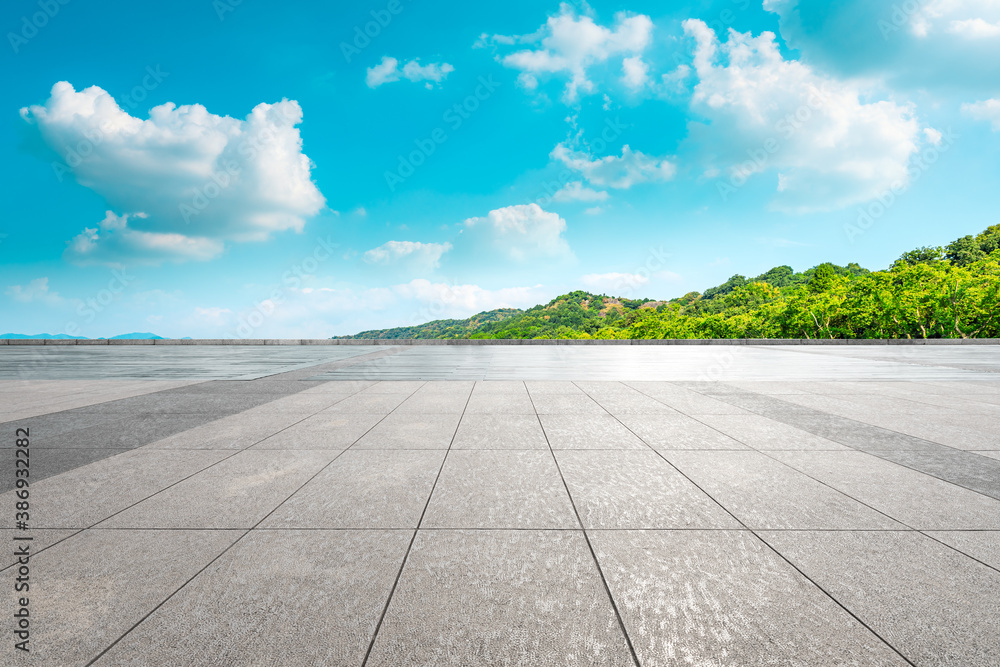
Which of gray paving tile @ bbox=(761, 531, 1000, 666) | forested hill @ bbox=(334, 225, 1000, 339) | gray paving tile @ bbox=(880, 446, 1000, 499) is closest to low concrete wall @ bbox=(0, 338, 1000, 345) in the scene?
forested hill @ bbox=(334, 225, 1000, 339)

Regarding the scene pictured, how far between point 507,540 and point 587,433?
3.08 m

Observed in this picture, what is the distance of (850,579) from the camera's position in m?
2.63

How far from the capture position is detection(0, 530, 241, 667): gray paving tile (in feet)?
7.02

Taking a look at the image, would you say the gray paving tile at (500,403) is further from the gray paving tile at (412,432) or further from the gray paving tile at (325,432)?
the gray paving tile at (325,432)

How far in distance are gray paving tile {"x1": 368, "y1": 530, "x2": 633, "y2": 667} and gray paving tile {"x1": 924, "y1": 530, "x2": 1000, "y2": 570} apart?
2578mm

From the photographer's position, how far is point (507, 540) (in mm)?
3088

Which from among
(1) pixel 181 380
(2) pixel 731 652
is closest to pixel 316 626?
(2) pixel 731 652

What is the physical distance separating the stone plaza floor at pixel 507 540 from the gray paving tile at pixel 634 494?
0.02 m

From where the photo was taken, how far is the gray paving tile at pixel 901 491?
3.43 meters

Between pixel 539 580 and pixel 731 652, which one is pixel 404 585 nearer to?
Answer: pixel 539 580

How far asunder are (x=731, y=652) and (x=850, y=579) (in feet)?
3.82

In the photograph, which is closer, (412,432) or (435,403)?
(412,432)

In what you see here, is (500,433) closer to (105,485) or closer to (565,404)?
(565,404)

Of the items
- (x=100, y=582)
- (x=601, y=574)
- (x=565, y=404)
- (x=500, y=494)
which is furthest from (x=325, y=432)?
(x=601, y=574)
